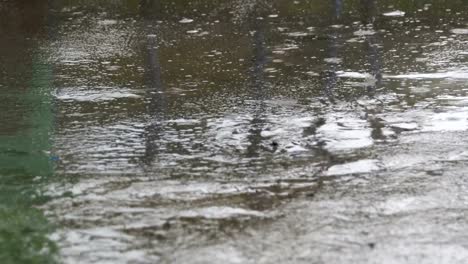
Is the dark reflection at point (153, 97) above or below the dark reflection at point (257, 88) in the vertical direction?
above

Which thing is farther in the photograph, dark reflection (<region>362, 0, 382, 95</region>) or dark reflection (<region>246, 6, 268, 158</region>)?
dark reflection (<region>362, 0, 382, 95</region>)

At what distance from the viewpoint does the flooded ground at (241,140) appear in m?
3.72

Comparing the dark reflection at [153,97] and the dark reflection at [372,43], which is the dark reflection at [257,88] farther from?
the dark reflection at [372,43]

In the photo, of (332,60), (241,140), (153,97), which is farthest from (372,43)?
(241,140)

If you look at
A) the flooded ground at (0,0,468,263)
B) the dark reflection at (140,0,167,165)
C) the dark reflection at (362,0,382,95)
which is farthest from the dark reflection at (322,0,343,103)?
the dark reflection at (140,0,167,165)

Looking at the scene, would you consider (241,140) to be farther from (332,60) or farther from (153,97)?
(332,60)

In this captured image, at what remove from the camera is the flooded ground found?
12.2ft

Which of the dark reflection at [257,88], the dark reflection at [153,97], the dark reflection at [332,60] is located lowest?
the dark reflection at [332,60]

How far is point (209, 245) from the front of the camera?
11.9 feet

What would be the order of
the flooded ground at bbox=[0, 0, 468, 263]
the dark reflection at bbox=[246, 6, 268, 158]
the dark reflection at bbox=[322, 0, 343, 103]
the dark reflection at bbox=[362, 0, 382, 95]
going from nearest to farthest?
the flooded ground at bbox=[0, 0, 468, 263] < the dark reflection at bbox=[246, 6, 268, 158] < the dark reflection at bbox=[322, 0, 343, 103] < the dark reflection at bbox=[362, 0, 382, 95]

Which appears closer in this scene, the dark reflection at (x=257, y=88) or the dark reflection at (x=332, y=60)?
the dark reflection at (x=257, y=88)

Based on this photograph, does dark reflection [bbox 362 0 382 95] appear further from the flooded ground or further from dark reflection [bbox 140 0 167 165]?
dark reflection [bbox 140 0 167 165]

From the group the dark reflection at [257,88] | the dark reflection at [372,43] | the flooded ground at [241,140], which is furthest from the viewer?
the dark reflection at [372,43]

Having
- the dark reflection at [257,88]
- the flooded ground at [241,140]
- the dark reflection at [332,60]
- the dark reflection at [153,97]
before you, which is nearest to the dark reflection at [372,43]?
the flooded ground at [241,140]
